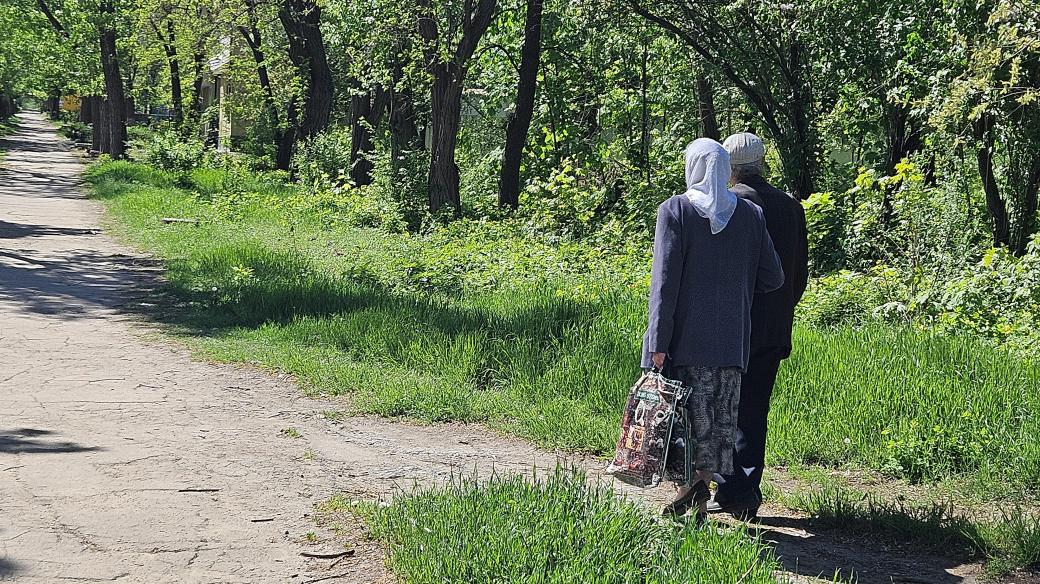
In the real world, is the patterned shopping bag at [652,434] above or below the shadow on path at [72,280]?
above

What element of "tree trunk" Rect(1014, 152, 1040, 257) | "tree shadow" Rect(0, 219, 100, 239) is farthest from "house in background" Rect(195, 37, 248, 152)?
"tree trunk" Rect(1014, 152, 1040, 257)

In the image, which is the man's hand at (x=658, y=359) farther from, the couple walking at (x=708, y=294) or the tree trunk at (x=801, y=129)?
the tree trunk at (x=801, y=129)

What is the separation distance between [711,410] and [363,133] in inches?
930

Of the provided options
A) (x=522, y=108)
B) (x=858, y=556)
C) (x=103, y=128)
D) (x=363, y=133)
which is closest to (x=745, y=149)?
(x=858, y=556)

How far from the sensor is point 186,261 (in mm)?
13523

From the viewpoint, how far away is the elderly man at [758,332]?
5.12m

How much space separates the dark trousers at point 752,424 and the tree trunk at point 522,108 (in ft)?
48.4

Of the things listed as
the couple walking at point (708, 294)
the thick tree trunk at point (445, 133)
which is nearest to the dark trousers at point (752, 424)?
the couple walking at point (708, 294)

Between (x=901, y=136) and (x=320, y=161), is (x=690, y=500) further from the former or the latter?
(x=320, y=161)

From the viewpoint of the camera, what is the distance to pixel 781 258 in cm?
520

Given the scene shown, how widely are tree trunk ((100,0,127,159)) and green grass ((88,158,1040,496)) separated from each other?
19167 mm

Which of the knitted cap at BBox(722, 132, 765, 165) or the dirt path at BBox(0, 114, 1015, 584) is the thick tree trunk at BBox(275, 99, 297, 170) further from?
the knitted cap at BBox(722, 132, 765, 165)

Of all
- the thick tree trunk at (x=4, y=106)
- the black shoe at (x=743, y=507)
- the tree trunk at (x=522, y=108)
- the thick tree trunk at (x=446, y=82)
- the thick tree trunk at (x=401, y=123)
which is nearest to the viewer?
the black shoe at (x=743, y=507)

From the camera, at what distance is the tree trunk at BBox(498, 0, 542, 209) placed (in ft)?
66.0
